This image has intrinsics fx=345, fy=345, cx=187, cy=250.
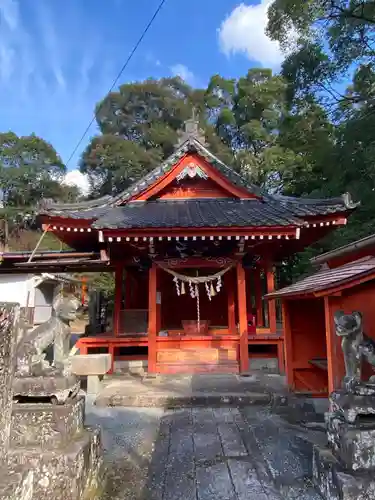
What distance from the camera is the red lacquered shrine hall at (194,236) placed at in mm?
8195

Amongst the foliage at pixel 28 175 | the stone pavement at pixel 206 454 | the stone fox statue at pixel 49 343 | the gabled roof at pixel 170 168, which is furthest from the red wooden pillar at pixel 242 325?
the foliage at pixel 28 175

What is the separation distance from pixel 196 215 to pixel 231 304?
10.6 feet

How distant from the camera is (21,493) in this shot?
179cm

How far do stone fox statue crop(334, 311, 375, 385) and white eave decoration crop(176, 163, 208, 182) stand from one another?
7479mm

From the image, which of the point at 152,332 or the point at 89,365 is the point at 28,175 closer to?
the point at 152,332

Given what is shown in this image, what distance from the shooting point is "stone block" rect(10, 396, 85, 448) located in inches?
134

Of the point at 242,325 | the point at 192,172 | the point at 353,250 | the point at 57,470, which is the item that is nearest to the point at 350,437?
the point at 57,470

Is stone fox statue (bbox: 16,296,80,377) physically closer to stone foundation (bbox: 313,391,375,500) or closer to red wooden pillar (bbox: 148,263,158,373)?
stone foundation (bbox: 313,391,375,500)

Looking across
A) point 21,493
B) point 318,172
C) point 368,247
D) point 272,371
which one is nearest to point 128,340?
point 272,371

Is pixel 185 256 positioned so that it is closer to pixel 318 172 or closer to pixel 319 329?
pixel 319 329

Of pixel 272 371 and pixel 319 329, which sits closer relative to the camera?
pixel 319 329

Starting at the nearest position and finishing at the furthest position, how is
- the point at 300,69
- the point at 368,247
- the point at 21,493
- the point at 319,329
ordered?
the point at 21,493, the point at 368,247, the point at 319,329, the point at 300,69

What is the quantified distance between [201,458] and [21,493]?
2938 millimetres

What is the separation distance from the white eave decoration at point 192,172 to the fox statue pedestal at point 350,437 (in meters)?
7.53
